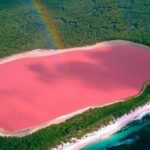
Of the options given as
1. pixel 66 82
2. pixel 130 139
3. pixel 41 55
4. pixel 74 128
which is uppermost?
pixel 41 55

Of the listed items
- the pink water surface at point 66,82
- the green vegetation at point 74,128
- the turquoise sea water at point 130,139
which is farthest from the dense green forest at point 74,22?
the turquoise sea water at point 130,139

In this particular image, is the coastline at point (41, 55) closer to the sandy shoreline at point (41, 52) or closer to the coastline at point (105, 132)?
the sandy shoreline at point (41, 52)

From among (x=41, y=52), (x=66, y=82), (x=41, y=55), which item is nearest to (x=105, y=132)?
(x=66, y=82)

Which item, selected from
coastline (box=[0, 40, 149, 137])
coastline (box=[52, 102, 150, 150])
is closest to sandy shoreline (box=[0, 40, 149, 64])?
coastline (box=[0, 40, 149, 137])

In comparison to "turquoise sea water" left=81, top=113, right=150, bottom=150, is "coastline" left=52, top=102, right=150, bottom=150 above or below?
above

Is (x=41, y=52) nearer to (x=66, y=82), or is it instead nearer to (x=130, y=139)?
(x=66, y=82)

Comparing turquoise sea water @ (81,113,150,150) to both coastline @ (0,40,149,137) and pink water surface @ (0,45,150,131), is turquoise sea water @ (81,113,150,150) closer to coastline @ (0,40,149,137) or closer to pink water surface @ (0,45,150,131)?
coastline @ (0,40,149,137)
